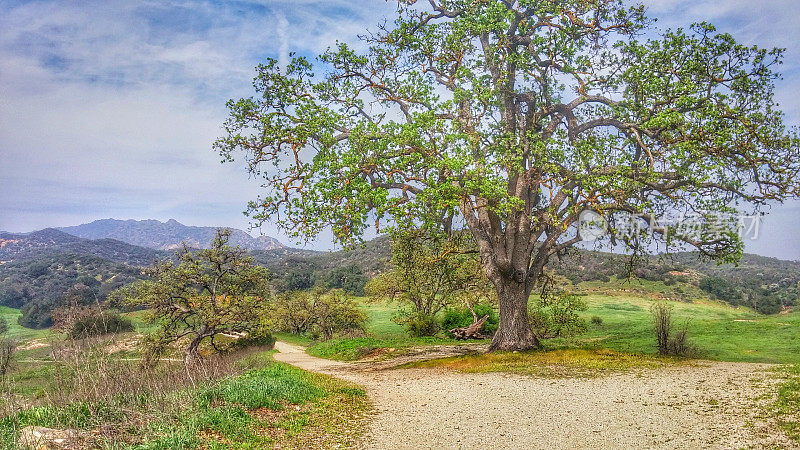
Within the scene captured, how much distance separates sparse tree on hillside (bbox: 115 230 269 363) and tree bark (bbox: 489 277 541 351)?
11021mm

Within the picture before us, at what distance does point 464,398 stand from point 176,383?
20.5ft

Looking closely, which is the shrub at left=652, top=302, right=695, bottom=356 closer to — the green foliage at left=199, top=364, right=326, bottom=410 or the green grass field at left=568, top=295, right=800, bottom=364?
the green grass field at left=568, top=295, right=800, bottom=364

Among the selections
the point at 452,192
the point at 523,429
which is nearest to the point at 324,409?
the point at 523,429

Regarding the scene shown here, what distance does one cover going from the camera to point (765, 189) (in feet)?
47.5

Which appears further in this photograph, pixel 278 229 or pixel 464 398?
pixel 278 229

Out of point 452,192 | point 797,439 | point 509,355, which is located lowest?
point 509,355

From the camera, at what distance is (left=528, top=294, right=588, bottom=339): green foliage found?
65.5ft

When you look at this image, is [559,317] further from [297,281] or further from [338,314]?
[297,281]

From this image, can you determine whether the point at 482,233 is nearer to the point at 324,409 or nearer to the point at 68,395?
the point at 324,409

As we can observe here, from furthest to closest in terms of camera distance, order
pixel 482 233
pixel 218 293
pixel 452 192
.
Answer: pixel 218 293
pixel 482 233
pixel 452 192

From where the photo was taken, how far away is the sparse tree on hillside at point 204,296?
19188mm

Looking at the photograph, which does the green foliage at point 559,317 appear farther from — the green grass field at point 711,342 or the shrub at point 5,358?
the shrub at point 5,358

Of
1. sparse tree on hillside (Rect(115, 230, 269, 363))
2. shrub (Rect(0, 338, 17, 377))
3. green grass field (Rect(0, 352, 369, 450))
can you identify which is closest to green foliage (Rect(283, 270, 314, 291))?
sparse tree on hillside (Rect(115, 230, 269, 363))

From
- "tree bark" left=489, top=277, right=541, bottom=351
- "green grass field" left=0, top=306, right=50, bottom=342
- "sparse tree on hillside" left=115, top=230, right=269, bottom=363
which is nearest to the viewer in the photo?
"tree bark" left=489, top=277, right=541, bottom=351
